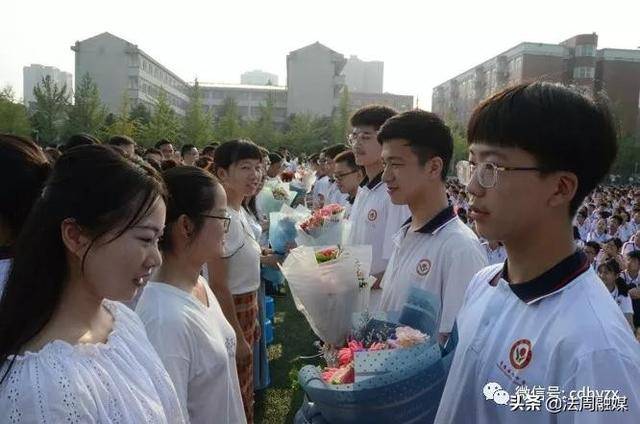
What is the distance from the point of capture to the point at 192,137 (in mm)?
38219

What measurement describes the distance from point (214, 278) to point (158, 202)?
1.83 metres

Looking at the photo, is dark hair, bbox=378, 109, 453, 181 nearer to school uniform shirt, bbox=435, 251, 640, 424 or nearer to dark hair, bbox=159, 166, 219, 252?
dark hair, bbox=159, 166, 219, 252

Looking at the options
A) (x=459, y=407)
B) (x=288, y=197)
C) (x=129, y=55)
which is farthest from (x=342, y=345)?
(x=129, y=55)

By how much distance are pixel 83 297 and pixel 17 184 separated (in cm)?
85

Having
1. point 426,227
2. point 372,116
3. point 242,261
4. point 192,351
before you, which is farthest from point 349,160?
point 192,351

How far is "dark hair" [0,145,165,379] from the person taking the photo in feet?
4.63

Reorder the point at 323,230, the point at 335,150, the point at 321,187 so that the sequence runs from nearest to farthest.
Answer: the point at 323,230
the point at 335,150
the point at 321,187

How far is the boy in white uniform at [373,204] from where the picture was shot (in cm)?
400

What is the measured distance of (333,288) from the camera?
118 inches

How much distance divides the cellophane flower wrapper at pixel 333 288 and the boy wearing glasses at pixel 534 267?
135 cm

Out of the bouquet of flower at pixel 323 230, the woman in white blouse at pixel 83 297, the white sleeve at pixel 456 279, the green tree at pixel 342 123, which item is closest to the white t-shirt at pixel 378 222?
the bouquet of flower at pixel 323 230

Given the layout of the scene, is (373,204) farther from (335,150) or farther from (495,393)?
(335,150)

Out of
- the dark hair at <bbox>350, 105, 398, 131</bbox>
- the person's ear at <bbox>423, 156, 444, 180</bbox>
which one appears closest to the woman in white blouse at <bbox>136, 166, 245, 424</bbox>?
the person's ear at <bbox>423, 156, 444, 180</bbox>

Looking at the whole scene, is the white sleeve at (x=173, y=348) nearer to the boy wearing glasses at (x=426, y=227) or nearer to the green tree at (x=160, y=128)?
the boy wearing glasses at (x=426, y=227)
